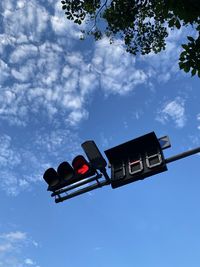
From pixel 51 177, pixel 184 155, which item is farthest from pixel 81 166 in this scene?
pixel 184 155

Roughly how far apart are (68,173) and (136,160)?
120 cm

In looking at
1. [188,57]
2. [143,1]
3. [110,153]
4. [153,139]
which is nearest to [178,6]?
[188,57]

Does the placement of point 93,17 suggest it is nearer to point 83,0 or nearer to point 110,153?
point 83,0

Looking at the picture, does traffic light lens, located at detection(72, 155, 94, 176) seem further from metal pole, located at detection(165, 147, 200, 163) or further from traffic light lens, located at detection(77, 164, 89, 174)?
metal pole, located at detection(165, 147, 200, 163)

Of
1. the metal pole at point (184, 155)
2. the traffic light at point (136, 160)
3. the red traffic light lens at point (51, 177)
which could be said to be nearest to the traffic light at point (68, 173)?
the red traffic light lens at point (51, 177)

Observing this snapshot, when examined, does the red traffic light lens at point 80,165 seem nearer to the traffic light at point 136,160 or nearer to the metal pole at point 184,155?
the traffic light at point 136,160

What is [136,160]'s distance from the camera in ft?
20.6

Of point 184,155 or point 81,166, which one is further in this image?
point 81,166

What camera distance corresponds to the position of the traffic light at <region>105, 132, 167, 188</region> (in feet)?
19.8

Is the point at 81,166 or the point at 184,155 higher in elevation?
the point at 81,166

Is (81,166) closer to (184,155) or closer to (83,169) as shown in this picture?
(83,169)

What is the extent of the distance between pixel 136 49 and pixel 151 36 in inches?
29.7

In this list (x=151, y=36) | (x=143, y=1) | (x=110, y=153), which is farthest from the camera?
(x=151, y=36)

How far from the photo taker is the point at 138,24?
13.8 meters
